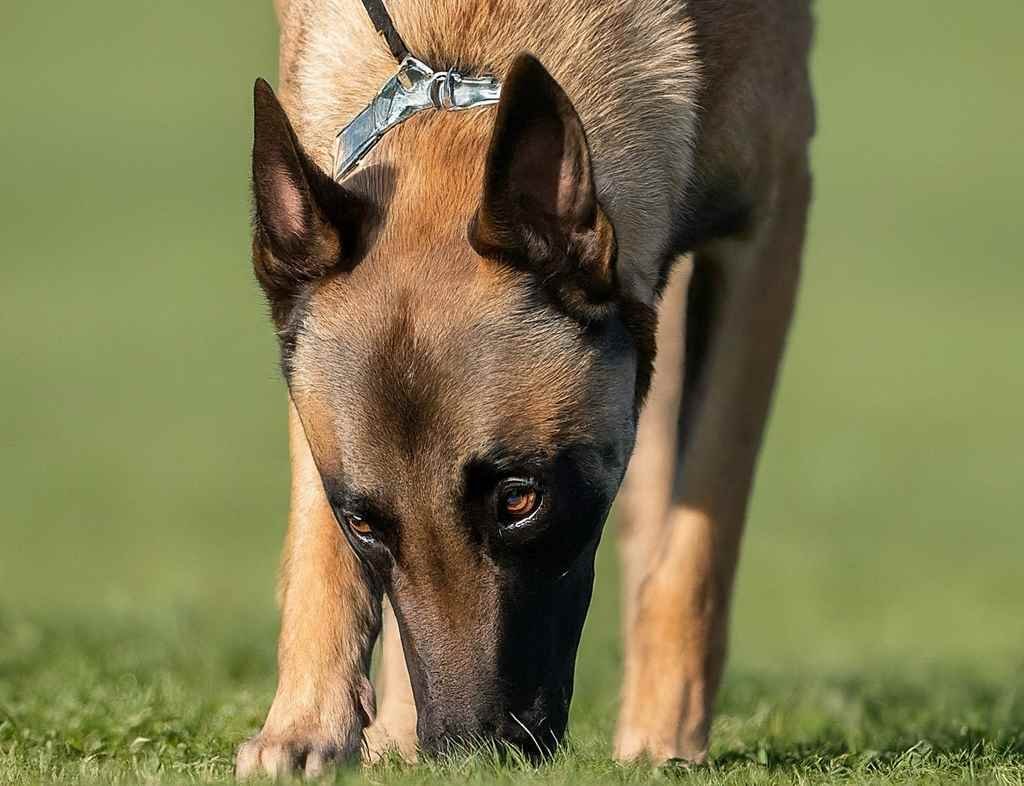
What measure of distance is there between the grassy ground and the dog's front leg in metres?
0.21

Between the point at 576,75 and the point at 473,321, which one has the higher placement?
the point at 576,75

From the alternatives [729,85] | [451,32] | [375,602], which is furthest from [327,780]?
[729,85]

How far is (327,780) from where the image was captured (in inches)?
171

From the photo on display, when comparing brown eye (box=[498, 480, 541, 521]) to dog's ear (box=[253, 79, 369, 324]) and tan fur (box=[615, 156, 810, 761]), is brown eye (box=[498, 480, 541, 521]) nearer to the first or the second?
dog's ear (box=[253, 79, 369, 324])

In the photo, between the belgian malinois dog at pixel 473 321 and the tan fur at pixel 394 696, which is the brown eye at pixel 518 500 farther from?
the tan fur at pixel 394 696

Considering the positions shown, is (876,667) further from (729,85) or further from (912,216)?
(912,216)

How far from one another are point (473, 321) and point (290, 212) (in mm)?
513

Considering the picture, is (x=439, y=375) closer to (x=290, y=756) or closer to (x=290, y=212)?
(x=290, y=212)

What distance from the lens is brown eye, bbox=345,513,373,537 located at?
4.66m

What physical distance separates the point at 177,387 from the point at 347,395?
51.2ft

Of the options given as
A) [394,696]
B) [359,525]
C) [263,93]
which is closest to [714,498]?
[394,696]

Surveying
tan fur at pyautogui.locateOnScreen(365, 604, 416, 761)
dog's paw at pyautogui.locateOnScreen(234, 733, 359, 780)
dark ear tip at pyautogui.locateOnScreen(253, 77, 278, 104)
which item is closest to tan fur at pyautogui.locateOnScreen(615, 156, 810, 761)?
tan fur at pyautogui.locateOnScreen(365, 604, 416, 761)

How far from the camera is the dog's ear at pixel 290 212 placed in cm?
450

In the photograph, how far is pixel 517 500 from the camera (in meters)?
4.55
